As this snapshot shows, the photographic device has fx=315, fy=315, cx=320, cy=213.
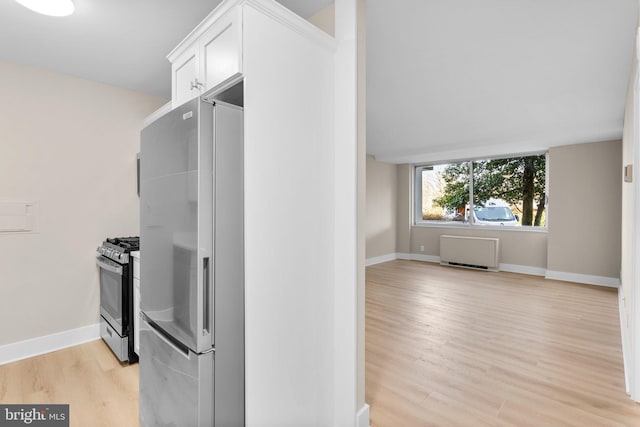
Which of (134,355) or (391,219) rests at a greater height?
(391,219)

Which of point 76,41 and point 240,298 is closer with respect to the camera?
point 240,298

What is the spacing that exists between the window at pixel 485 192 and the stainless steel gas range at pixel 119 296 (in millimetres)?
6253

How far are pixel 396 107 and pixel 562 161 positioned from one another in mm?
3530

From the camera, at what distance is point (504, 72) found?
2.78 meters

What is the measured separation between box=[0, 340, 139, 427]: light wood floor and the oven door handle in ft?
2.35

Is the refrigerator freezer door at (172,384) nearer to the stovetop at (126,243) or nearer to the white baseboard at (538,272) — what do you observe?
the stovetop at (126,243)

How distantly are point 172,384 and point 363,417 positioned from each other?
0.99m

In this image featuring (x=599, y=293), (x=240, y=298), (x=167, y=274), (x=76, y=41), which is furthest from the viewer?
(x=599, y=293)

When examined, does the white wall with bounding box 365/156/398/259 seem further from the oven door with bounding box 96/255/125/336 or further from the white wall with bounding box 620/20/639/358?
the oven door with bounding box 96/255/125/336

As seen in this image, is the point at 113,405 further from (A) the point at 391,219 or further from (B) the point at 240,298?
(A) the point at 391,219

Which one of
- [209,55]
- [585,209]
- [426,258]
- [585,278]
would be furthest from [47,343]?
[585,209]

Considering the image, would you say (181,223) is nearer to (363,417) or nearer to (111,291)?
(363,417)

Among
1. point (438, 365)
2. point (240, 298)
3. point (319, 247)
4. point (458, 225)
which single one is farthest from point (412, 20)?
point (458, 225)

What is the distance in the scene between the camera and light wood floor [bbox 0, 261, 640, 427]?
6.18ft
